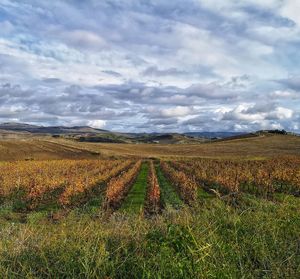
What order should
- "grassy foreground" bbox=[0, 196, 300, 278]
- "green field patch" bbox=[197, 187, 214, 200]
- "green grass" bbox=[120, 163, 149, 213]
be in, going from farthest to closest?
"green field patch" bbox=[197, 187, 214, 200], "green grass" bbox=[120, 163, 149, 213], "grassy foreground" bbox=[0, 196, 300, 278]

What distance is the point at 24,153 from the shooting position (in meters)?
85.4

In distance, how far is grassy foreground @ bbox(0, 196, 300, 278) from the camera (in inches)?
226

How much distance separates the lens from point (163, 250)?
19.4 feet

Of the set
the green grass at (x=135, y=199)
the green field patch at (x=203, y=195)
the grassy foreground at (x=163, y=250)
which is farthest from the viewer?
the green field patch at (x=203, y=195)

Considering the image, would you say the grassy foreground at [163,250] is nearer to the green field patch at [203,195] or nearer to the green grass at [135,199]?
the green grass at [135,199]

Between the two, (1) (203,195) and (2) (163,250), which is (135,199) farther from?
(2) (163,250)

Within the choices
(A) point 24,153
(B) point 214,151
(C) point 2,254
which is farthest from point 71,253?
(B) point 214,151

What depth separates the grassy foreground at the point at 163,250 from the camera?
18.8 ft

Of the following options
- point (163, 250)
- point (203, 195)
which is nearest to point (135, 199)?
point (203, 195)

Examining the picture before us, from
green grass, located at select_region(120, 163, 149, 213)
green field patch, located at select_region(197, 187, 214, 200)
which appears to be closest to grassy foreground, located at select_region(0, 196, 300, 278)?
green grass, located at select_region(120, 163, 149, 213)

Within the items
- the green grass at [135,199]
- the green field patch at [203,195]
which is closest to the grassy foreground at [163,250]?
the green grass at [135,199]

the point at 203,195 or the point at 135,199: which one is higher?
the point at 203,195

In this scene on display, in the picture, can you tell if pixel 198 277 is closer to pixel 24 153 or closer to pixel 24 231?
pixel 24 231

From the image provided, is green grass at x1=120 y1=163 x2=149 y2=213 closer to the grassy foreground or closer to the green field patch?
the green field patch
